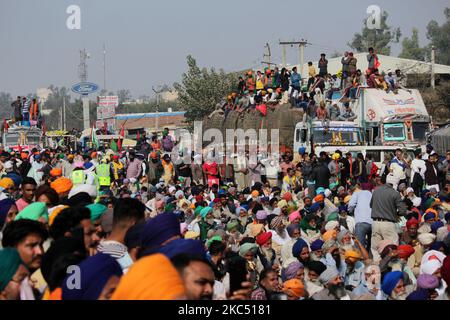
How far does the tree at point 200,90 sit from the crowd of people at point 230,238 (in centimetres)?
3681

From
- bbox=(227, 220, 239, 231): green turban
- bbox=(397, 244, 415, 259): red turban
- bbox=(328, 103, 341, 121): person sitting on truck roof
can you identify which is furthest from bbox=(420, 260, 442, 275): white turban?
bbox=(328, 103, 341, 121): person sitting on truck roof

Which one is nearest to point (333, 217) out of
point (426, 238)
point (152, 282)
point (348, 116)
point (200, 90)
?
point (426, 238)

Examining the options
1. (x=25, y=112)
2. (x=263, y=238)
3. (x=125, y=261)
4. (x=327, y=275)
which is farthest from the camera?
(x=25, y=112)

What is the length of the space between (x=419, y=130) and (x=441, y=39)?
67299 mm

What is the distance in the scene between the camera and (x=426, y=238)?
11844 millimetres

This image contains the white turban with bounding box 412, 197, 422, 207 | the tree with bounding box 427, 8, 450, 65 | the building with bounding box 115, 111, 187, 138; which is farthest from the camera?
the tree with bounding box 427, 8, 450, 65

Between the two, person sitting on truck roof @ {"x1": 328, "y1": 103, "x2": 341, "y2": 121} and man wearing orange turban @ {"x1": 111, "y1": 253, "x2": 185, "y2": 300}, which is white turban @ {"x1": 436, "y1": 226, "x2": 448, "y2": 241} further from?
person sitting on truck roof @ {"x1": 328, "y1": 103, "x2": 341, "y2": 121}

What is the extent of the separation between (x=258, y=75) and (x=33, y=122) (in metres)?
12.6

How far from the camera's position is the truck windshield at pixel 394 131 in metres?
26.6

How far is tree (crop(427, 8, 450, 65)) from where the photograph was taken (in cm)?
8975

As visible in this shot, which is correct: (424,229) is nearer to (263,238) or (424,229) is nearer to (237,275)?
(263,238)

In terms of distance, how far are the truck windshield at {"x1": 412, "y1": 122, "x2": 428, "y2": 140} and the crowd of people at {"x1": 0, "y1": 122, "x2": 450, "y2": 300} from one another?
4028 mm

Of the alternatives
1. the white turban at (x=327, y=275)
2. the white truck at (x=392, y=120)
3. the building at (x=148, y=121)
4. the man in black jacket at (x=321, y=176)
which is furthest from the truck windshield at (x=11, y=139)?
the building at (x=148, y=121)

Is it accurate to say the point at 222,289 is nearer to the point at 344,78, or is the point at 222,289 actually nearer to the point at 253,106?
the point at 344,78
